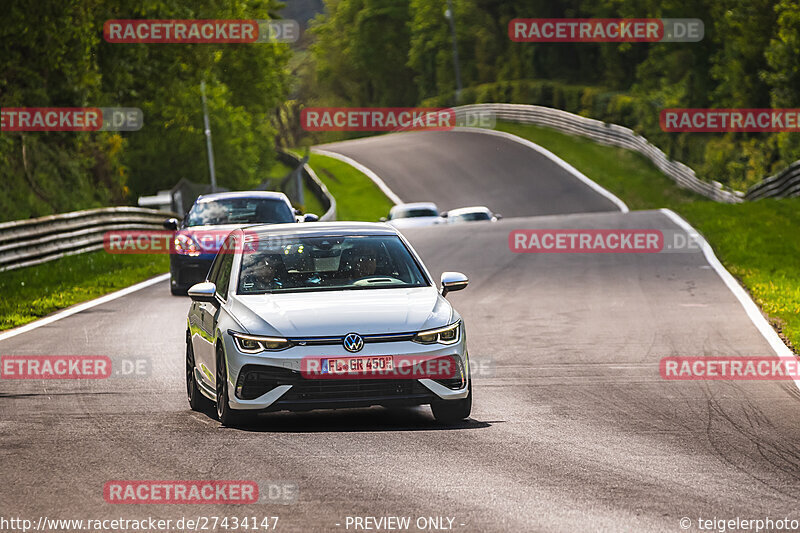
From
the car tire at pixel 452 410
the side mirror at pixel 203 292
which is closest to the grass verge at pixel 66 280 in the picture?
the side mirror at pixel 203 292

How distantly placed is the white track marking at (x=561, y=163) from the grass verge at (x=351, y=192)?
27.9ft

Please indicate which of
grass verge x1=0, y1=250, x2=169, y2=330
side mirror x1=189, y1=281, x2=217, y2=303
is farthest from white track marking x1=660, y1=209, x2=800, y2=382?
grass verge x1=0, y1=250, x2=169, y2=330

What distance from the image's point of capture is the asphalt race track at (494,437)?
274 inches

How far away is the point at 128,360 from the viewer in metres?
13.7

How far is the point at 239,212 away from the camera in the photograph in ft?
68.3

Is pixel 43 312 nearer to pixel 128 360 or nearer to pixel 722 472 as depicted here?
pixel 128 360

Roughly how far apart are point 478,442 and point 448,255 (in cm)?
1761

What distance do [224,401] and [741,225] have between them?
848 inches

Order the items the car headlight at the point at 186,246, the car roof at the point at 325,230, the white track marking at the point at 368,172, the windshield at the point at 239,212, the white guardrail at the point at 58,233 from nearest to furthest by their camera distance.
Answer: the car roof at the point at 325,230, the car headlight at the point at 186,246, the windshield at the point at 239,212, the white guardrail at the point at 58,233, the white track marking at the point at 368,172

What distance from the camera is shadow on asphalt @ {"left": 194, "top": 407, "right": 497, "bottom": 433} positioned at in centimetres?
942

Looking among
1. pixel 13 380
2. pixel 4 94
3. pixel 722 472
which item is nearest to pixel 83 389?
pixel 13 380

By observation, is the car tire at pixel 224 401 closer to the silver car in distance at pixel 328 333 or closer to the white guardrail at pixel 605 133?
the silver car in distance at pixel 328 333

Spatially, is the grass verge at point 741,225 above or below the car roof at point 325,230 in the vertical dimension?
below

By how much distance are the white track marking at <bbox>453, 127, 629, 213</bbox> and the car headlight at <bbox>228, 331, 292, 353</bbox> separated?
3669 cm
